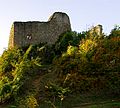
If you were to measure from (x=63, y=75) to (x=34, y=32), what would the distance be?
10431 millimetres

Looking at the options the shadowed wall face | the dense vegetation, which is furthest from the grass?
the shadowed wall face

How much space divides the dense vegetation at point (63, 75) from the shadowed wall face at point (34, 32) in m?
5.01

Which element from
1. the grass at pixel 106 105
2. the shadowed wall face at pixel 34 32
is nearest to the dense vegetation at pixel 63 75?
the grass at pixel 106 105

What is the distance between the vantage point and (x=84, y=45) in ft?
107

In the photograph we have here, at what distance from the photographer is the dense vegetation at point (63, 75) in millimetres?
28469

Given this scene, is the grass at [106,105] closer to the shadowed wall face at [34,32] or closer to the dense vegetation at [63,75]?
the dense vegetation at [63,75]

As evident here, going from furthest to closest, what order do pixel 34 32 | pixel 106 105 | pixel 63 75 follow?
pixel 34 32
pixel 63 75
pixel 106 105

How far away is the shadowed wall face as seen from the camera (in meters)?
40.3

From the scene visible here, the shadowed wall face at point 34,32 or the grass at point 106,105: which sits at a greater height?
the shadowed wall face at point 34,32

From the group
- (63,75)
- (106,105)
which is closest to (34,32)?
(63,75)

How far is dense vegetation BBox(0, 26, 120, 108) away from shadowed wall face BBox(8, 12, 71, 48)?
16.4ft

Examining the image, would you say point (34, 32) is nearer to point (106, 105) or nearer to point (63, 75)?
point (63, 75)

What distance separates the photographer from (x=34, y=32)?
40469mm

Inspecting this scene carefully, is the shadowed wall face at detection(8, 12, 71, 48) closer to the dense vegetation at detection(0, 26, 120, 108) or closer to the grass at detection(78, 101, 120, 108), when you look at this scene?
the dense vegetation at detection(0, 26, 120, 108)
